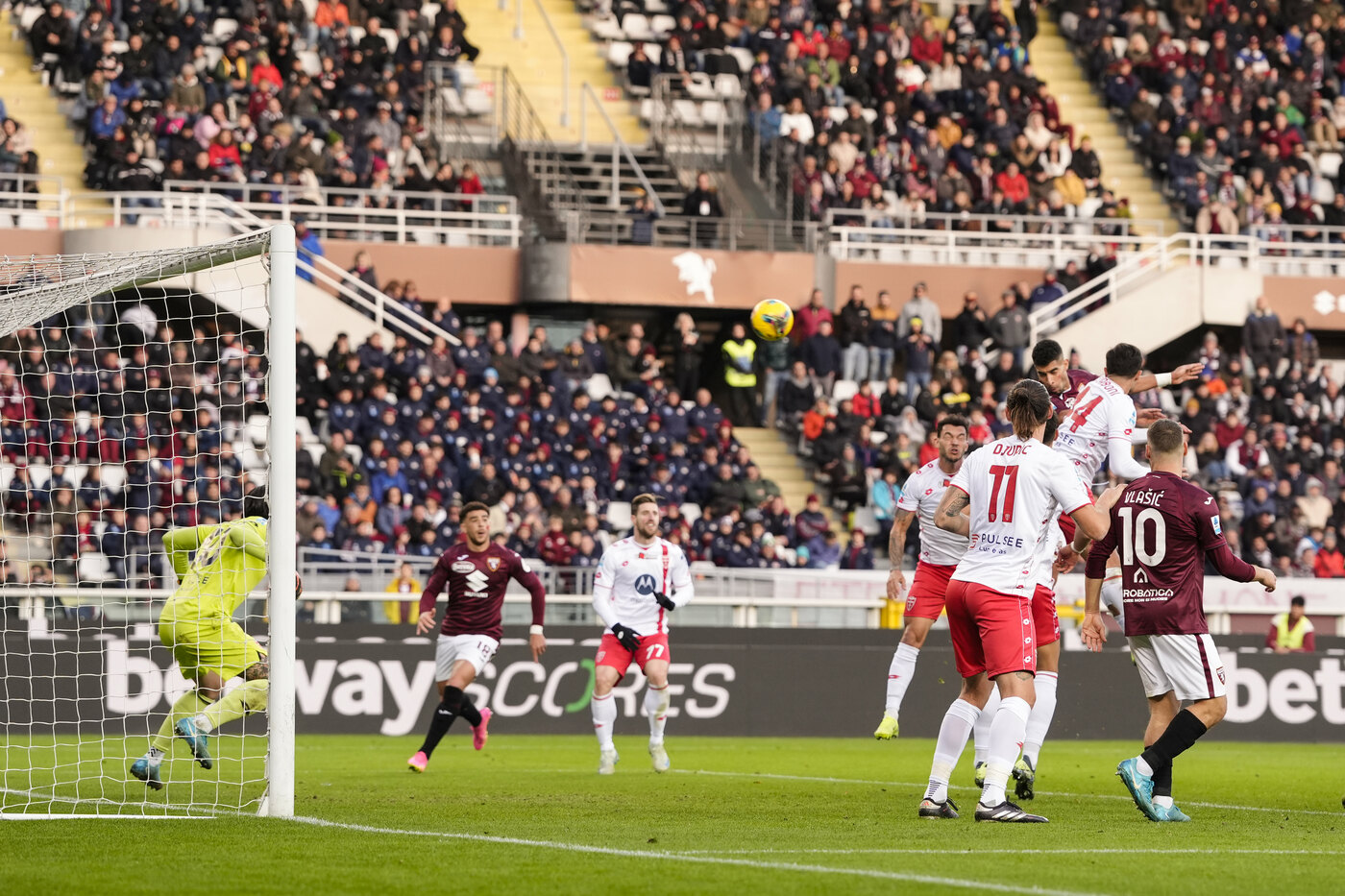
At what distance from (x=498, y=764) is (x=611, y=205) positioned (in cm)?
1587

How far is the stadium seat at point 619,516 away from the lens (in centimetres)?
2516

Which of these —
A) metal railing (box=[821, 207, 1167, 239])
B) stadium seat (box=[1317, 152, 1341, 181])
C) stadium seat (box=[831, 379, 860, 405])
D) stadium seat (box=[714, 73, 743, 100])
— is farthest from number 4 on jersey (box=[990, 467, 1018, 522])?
stadium seat (box=[1317, 152, 1341, 181])

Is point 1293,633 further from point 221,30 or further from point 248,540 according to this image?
point 221,30

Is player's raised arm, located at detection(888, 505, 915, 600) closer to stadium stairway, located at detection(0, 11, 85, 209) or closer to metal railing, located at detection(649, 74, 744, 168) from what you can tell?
stadium stairway, located at detection(0, 11, 85, 209)

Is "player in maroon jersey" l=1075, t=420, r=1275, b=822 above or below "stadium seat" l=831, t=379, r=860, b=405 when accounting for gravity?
below

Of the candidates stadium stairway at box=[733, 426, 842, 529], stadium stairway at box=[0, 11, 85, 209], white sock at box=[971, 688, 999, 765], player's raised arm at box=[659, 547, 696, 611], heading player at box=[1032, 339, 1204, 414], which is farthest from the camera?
stadium stairway at box=[0, 11, 85, 209]

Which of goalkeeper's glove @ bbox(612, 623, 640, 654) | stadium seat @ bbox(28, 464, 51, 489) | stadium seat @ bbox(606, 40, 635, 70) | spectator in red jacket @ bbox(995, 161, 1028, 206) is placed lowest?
goalkeeper's glove @ bbox(612, 623, 640, 654)

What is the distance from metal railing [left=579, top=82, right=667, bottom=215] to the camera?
102 feet

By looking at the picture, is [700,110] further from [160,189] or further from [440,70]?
[160,189]

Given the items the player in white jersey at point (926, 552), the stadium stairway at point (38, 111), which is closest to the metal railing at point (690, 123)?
the stadium stairway at point (38, 111)

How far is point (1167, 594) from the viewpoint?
10766mm

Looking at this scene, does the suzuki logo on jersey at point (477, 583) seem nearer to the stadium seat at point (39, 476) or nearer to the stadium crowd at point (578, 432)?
the stadium crowd at point (578, 432)

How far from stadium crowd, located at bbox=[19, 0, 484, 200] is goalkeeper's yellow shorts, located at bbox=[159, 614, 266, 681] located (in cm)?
1619

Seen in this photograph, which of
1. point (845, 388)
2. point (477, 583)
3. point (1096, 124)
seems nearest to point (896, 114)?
point (1096, 124)
